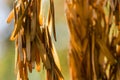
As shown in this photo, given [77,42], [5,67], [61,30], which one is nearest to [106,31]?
[77,42]

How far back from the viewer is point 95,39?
644 mm

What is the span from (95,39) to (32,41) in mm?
167

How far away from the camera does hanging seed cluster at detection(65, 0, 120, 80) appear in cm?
64

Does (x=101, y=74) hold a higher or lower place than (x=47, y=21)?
lower

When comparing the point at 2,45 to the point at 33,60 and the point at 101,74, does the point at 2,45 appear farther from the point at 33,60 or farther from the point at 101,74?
the point at 101,74

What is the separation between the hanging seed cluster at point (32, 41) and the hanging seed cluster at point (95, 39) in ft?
0.25

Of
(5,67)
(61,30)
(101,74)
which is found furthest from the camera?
(5,67)

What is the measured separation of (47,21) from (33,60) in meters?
0.12

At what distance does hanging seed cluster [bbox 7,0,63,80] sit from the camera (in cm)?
69

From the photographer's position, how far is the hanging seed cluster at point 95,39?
25.1 inches

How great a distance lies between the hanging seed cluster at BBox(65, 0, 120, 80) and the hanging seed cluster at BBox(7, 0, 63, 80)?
0.25 ft

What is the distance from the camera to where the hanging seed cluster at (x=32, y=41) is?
2.27 feet

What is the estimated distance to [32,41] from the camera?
69cm

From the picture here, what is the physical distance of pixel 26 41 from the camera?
2.28 feet
